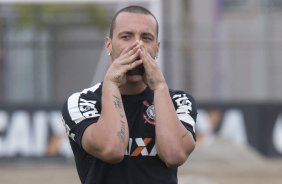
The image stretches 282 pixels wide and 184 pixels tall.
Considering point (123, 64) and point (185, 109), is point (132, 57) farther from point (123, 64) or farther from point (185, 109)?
point (185, 109)

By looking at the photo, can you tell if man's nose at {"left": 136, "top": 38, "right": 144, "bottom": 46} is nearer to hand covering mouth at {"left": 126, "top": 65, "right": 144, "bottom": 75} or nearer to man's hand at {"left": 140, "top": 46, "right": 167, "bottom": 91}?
man's hand at {"left": 140, "top": 46, "right": 167, "bottom": 91}

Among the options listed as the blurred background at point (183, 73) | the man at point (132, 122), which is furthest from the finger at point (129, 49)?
the blurred background at point (183, 73)

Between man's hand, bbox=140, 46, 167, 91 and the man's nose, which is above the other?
the man's nose

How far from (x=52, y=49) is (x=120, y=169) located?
18.8 m

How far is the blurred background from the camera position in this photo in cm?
1812

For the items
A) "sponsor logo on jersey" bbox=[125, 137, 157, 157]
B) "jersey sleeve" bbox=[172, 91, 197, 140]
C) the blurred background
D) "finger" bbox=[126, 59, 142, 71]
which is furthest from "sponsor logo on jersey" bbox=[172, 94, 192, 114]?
the blurred background

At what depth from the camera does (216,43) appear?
22469mm

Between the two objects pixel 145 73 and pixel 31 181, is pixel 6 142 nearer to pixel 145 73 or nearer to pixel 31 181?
pixel 31 181

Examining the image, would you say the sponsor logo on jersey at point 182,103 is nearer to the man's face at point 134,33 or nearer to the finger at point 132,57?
the man's face at point 134,33

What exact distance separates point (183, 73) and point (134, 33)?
1824cm

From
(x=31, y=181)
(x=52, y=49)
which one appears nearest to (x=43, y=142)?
(x=31, y=181)

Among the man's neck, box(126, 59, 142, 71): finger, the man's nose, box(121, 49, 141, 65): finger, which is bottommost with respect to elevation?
the man's neck

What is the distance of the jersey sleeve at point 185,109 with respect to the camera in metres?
4.58

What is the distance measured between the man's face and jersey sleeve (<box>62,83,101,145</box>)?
0.27 metres
